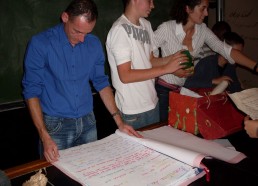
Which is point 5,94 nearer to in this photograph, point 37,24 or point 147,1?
point 37,24

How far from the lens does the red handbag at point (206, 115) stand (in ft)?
4.33

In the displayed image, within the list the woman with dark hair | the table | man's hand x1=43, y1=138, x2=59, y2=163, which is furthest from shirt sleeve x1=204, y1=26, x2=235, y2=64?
man's hand x1=43, y1=138, x2=59, y2=163

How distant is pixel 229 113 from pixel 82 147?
76cm

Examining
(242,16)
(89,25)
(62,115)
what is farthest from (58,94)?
(242,16)

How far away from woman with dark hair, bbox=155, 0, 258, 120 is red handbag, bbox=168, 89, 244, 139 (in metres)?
0.67

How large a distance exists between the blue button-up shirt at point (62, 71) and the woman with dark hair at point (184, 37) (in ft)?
2.06

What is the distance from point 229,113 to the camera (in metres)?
1.42

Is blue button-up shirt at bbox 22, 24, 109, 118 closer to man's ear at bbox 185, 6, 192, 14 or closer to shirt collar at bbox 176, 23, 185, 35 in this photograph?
shirt collar at bbox 176, 23, 185, 35

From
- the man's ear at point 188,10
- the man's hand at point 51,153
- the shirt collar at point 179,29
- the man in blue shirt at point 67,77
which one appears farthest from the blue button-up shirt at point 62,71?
the man's ear at point 188,10

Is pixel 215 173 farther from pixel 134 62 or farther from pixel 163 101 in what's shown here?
pixel 163 101

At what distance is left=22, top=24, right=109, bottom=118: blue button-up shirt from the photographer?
4.85 ft

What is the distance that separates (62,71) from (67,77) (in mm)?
45

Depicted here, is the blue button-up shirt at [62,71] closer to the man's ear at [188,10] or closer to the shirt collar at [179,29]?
the shirt collar at [179,29]

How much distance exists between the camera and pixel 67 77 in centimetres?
160
